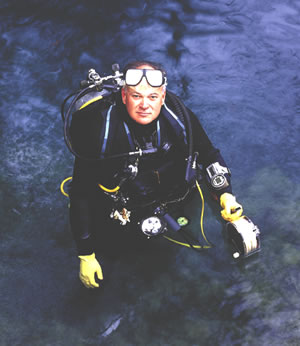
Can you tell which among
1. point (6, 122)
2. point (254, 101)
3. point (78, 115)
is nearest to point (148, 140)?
point (78, 115)

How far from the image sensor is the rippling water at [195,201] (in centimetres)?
327

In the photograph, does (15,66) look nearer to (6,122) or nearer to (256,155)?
(6,122)

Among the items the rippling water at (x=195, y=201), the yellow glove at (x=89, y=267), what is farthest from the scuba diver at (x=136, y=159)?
the rippling water at (x=195, y=201)

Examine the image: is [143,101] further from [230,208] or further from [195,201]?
[195,201]

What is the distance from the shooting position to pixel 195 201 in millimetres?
4027

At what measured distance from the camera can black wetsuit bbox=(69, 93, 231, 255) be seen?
293 cm

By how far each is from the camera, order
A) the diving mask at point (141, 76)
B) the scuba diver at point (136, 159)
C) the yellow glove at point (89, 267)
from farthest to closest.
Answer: the yellow glove at point (89, 267), the scuba diver at point (136, 159), the diving mask at point (141, 76)

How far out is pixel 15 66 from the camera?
5902 millimetres

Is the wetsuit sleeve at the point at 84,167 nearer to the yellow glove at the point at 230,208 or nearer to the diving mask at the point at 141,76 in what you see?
the diving mask at the point at 141,76

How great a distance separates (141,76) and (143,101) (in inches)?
7.0

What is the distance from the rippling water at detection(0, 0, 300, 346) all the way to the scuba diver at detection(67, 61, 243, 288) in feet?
1.61

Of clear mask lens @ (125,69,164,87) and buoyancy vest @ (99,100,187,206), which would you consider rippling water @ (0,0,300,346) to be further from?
clear mask lens @ (125,69,164,87)

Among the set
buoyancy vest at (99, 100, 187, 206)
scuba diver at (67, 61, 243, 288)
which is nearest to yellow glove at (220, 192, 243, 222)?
scuba diver at (67, 61, 243, 288)

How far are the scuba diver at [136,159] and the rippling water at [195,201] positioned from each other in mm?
491
